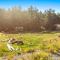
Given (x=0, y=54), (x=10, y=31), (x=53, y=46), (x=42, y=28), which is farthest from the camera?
(x=42, y=28)

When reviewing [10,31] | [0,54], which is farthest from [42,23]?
[0,54]

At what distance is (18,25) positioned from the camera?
2170 inches

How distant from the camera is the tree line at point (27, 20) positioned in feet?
178

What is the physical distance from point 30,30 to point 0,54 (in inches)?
1356

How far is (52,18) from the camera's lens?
2325 inches

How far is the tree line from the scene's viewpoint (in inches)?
2141

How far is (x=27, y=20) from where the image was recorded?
56.6m

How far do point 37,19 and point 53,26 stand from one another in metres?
4.07

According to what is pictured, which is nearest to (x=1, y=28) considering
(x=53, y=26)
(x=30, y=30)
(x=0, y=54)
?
(x=30, y=30)

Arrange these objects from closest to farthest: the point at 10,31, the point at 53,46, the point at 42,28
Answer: the point at 53,46 < the point at 10,31 < the point at 42,28

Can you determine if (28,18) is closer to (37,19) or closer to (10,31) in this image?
(37,19)

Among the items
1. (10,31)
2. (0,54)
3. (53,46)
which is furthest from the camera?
(10,31)

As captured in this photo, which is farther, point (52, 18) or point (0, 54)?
point (52, 18)

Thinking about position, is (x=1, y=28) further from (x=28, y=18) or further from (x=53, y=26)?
(x=53, y=26)
